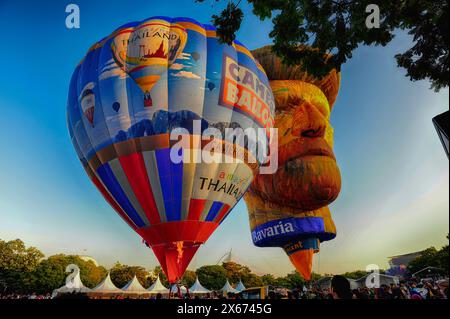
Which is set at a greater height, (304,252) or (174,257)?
(304,252)

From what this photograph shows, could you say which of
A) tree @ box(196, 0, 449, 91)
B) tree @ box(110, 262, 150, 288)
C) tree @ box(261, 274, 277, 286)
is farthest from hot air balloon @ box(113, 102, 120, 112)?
tree @ box(261, 274, 277, 286)

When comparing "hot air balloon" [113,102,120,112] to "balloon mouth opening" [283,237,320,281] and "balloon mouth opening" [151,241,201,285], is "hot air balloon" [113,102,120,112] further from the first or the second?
"balloon mouth opening" [283,237,320,281]

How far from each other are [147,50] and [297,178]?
9118 millimetres

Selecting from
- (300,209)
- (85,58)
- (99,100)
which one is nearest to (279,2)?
(99,100)

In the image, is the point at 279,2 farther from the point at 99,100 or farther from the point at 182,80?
the point at 99,100

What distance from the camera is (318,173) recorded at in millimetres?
16656

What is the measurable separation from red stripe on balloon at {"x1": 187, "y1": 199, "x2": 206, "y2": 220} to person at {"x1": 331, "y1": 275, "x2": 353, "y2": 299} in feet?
29.0

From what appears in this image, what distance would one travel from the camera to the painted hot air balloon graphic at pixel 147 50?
1247cm

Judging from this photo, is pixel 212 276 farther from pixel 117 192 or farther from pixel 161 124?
pixel 161 124

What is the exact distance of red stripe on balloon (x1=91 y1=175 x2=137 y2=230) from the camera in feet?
44.3

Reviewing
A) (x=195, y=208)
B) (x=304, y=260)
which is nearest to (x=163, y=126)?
(x=195, y=208)

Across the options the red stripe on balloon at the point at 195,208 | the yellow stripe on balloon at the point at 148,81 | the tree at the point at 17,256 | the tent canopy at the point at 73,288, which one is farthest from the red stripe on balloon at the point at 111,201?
the tree at the point at 17,256

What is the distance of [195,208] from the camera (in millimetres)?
12672

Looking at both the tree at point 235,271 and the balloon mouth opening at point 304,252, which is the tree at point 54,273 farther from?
the balloon mouth opening at point 304,252
